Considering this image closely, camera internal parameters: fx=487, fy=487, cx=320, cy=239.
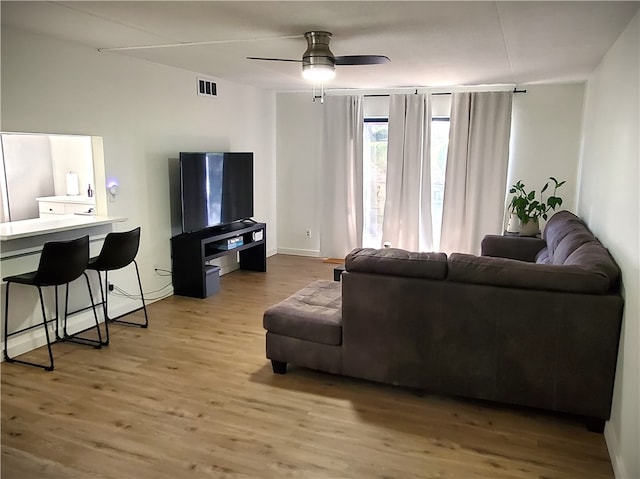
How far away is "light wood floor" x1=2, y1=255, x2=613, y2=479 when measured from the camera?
2.37 metres

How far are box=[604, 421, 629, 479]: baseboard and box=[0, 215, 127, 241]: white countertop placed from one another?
3.76m

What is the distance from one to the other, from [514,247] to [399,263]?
2.39 metres

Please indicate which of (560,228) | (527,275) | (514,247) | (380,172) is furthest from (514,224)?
(527,275)

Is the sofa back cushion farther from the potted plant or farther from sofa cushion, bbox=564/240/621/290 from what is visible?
the potted plant

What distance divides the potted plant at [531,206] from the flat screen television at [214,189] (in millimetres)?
3142

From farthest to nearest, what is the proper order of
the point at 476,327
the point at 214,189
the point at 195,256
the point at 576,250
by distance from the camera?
the point at 214,189 < the point at 195,256 < the point at 576,250 < the point at 476,327

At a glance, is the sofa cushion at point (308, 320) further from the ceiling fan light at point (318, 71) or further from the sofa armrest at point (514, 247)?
the sofa armrest at point (514, 247)

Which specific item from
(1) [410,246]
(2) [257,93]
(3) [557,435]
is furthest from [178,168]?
(3) [557,435]

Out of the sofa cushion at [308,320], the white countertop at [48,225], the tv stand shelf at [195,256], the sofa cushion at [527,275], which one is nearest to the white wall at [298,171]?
the tv stand shelf at [195,256]

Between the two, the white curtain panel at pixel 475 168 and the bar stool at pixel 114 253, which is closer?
the bar stool at pixel 114 253

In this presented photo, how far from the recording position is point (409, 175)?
6285mm

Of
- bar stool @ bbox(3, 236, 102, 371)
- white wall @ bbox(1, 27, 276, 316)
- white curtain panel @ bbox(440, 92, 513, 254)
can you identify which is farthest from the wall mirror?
white curtain panel @ bbox(440, 92, 513, 254)

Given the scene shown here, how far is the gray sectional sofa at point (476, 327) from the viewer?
101 inches

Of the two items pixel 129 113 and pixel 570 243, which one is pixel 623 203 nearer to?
pixel 570 243
